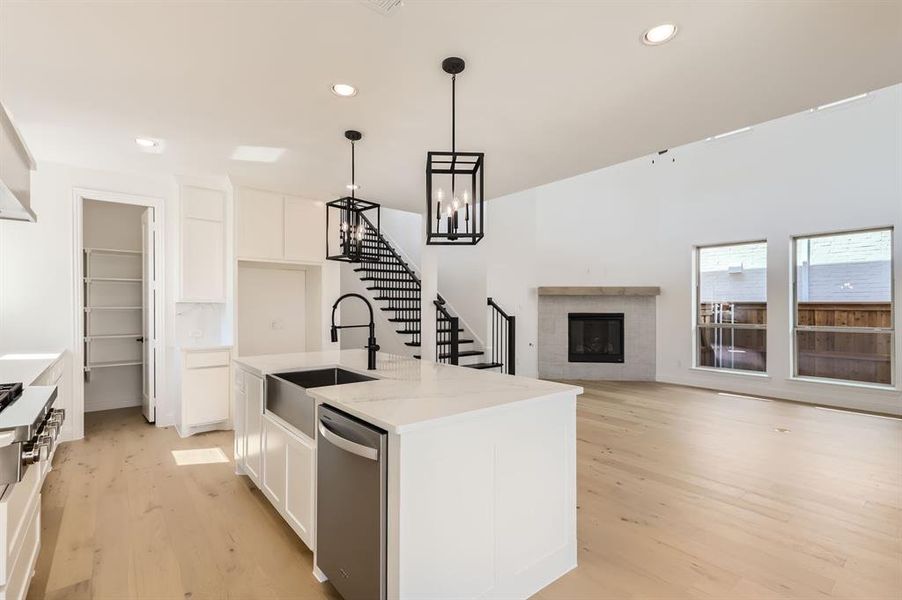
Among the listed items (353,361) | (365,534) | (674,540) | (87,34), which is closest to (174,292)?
(353,361)

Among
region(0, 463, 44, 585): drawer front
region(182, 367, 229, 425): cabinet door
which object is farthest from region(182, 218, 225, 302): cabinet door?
region(0, 463, 44, 585): drawer front

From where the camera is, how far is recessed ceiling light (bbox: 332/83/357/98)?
2520 mm

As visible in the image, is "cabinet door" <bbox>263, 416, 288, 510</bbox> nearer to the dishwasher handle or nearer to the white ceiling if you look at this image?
the dishwasher handle

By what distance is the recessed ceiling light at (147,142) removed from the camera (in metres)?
3.35

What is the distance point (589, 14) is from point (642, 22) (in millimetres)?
261

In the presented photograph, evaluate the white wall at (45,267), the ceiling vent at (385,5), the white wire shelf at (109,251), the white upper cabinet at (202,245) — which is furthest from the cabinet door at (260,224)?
the ceiling vent at (385,5)

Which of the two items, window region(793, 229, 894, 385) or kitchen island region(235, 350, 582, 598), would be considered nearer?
kitchen island region(235, 350, 582, 598)

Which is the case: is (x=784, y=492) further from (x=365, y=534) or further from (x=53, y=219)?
(x=53, y=219)

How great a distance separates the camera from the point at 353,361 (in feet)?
10.1

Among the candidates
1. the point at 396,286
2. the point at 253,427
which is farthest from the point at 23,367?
the point at 396,286

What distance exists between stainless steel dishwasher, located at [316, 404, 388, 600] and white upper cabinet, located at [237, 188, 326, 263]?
3245 millimetres

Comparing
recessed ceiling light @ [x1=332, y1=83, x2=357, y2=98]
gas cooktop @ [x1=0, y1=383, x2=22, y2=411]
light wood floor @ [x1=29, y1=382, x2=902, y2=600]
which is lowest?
light wood floor @ [x1=29, y1=382, x2=902, y2=600]

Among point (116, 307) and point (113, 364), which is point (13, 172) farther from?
point (113, 364)

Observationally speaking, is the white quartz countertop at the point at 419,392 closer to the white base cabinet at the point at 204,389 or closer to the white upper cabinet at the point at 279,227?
the white base cabinet at the point at 204,389
